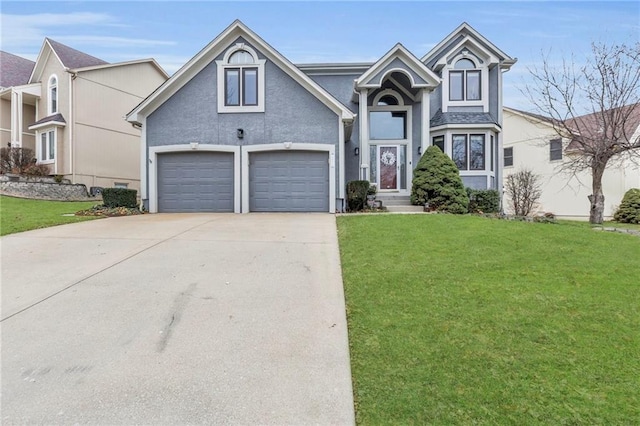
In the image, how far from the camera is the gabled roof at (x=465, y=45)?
1524 centimetres

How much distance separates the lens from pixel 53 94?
2122 cm

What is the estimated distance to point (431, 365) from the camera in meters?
3.00

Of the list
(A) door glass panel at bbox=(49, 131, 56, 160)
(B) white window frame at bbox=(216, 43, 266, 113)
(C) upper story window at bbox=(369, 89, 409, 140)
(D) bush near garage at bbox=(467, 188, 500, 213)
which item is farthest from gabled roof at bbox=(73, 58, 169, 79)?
(D) bush near garage at bbox=(467, 188, 500, 213)

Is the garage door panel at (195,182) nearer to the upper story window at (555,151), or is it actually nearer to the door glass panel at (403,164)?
the door glass panel at (403,164)

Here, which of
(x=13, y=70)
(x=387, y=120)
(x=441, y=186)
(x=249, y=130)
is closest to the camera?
(x=441, y=186)

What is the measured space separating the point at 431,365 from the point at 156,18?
53.9ft

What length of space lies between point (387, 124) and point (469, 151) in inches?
144

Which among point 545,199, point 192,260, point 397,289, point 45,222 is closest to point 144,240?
point 192,260

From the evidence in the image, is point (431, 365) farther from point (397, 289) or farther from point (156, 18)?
point (156, 18)

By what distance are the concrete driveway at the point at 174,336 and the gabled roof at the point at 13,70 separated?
25260mm

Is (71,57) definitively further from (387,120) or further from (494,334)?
(494,334)

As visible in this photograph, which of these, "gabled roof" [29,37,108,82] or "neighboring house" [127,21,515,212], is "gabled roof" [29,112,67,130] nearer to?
"gabled roof" [29,37,108,82]

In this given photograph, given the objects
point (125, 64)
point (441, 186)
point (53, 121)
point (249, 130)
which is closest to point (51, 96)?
point (53, 121)

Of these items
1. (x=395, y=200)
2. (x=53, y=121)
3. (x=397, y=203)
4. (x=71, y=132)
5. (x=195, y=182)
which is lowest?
(x=397, y=203)
